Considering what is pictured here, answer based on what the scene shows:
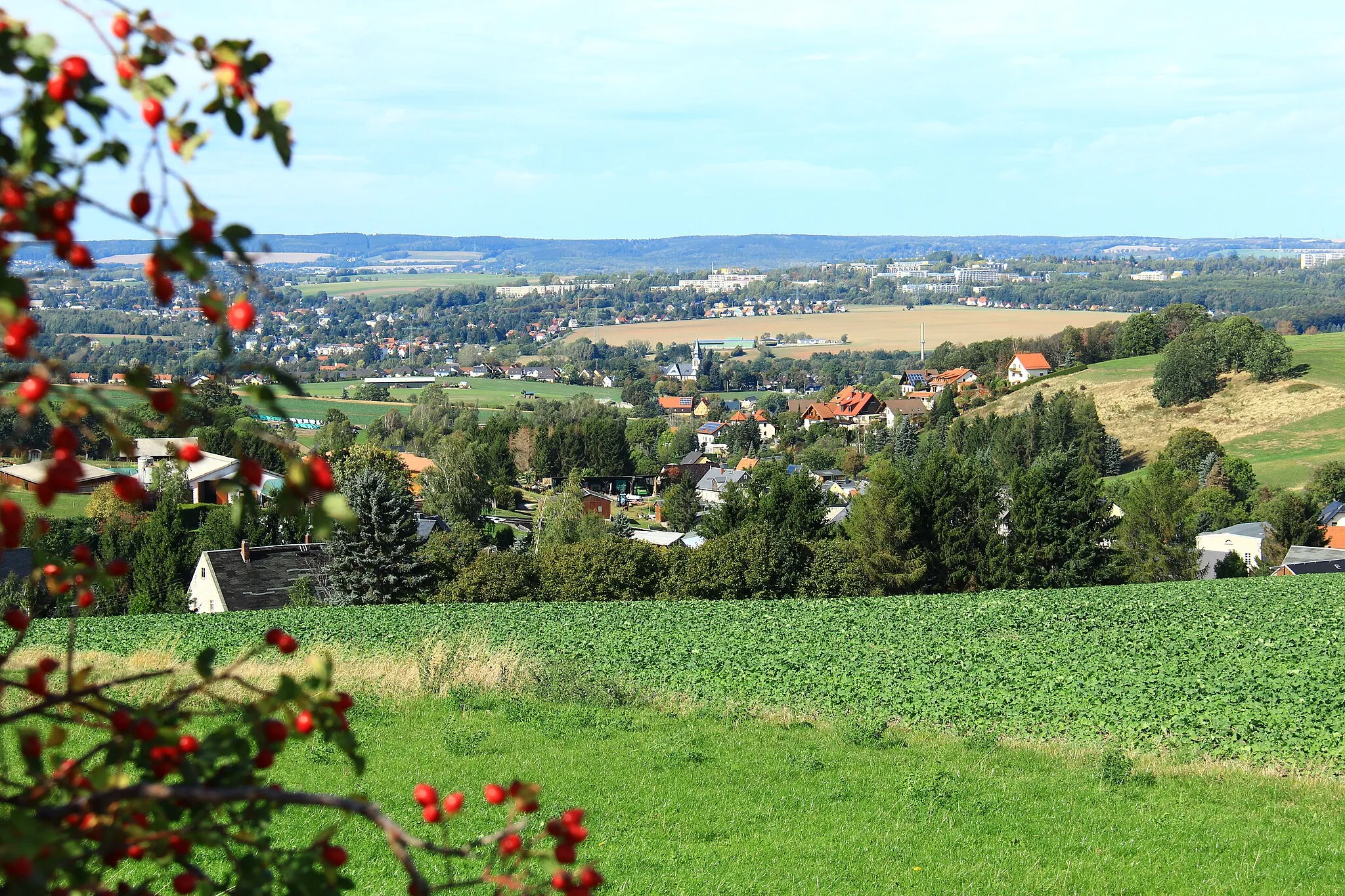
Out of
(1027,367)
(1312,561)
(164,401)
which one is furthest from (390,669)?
(1027,367)

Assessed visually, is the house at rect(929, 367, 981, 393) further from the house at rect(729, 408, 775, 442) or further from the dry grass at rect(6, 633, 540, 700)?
the dry grass at rect(6, 633, 540, 700)

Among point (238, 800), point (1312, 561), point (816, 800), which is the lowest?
point (1312, 561)

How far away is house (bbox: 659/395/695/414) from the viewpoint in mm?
141250

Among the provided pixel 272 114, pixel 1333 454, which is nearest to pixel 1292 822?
pixel 272 114

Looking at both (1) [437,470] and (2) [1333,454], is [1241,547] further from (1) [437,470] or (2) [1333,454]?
(1) [437,470]

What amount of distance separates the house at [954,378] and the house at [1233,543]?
64611 mm

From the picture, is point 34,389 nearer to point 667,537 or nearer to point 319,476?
point 319,476

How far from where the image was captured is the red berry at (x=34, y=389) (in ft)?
6.07

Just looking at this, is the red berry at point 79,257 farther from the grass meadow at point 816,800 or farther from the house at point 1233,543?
the house at point 1233,543

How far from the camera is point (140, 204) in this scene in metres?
2.01

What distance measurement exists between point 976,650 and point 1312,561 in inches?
1064

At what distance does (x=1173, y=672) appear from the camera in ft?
53.4

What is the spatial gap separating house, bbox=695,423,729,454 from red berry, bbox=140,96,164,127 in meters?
105

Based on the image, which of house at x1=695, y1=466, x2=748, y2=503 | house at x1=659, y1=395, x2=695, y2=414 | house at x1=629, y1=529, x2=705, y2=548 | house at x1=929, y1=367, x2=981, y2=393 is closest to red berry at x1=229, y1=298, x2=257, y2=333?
house at x1=629, y1=529, x2=705, y2=548
